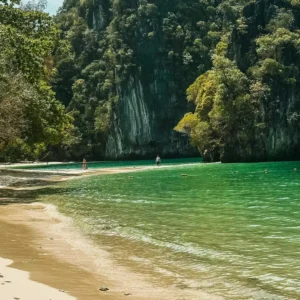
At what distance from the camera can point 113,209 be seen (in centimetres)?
1656

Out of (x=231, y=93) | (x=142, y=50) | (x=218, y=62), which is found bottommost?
(x=231, y=93)

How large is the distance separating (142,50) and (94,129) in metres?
17.0

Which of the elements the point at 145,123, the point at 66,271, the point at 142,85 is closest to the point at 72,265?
the point at 66,271

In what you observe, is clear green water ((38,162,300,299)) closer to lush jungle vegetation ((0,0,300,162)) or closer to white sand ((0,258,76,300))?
white sand ((0,258,76,300))

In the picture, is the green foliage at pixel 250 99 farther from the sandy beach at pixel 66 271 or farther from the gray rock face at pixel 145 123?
the sandy beach at pixel 66 271

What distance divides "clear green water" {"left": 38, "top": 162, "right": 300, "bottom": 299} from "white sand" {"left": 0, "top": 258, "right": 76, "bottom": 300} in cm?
197

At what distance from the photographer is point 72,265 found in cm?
834

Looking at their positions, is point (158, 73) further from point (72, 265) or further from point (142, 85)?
point (72, 265)

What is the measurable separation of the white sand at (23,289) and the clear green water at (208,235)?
1.97 metres

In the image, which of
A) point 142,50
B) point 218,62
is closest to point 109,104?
point 142,50

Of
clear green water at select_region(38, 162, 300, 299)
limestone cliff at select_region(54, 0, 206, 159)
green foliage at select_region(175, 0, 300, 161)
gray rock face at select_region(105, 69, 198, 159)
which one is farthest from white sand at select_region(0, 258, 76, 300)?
gray rock face at select_region(105, 69, 198, 159)

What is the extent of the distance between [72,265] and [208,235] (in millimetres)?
3810

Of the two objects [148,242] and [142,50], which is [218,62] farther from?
[148,242]

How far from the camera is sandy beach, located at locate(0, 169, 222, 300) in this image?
6484 millimetres
